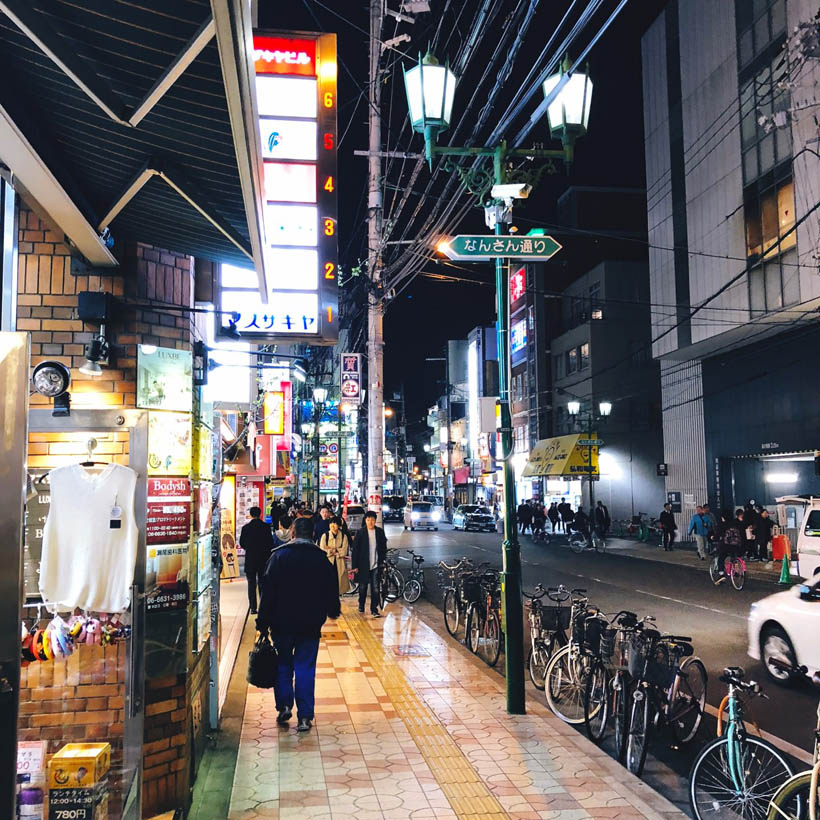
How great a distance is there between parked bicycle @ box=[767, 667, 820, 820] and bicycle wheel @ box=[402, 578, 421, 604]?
1226 centimetres

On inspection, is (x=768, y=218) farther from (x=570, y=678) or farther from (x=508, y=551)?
(x=570, y=678)

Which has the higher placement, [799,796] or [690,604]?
[799,796]

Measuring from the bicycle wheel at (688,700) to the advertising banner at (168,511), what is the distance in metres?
4.83

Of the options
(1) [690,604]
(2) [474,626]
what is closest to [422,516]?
(1) [690,604]

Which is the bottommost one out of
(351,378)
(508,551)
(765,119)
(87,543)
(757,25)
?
(508,551)

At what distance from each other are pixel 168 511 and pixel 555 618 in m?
5.44

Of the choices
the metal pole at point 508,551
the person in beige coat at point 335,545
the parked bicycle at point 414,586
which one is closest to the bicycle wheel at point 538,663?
the metal pole at point 508,551

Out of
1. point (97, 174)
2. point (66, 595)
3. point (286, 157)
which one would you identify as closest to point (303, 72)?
point (286, 157)

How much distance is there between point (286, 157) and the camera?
905 centimetres

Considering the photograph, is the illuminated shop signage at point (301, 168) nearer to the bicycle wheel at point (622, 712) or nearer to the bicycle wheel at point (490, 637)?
the bicycle wheel at point (622, 712)

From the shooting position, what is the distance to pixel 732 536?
18672 millimetres

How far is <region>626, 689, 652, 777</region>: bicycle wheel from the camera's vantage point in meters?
6.66

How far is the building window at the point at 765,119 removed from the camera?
2375 centimetres

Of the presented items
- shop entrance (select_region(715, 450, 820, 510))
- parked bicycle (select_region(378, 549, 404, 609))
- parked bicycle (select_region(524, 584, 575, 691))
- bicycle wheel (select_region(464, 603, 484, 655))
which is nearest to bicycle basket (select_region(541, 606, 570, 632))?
parked bicycle (select_region(524, 584, 575, 691))
